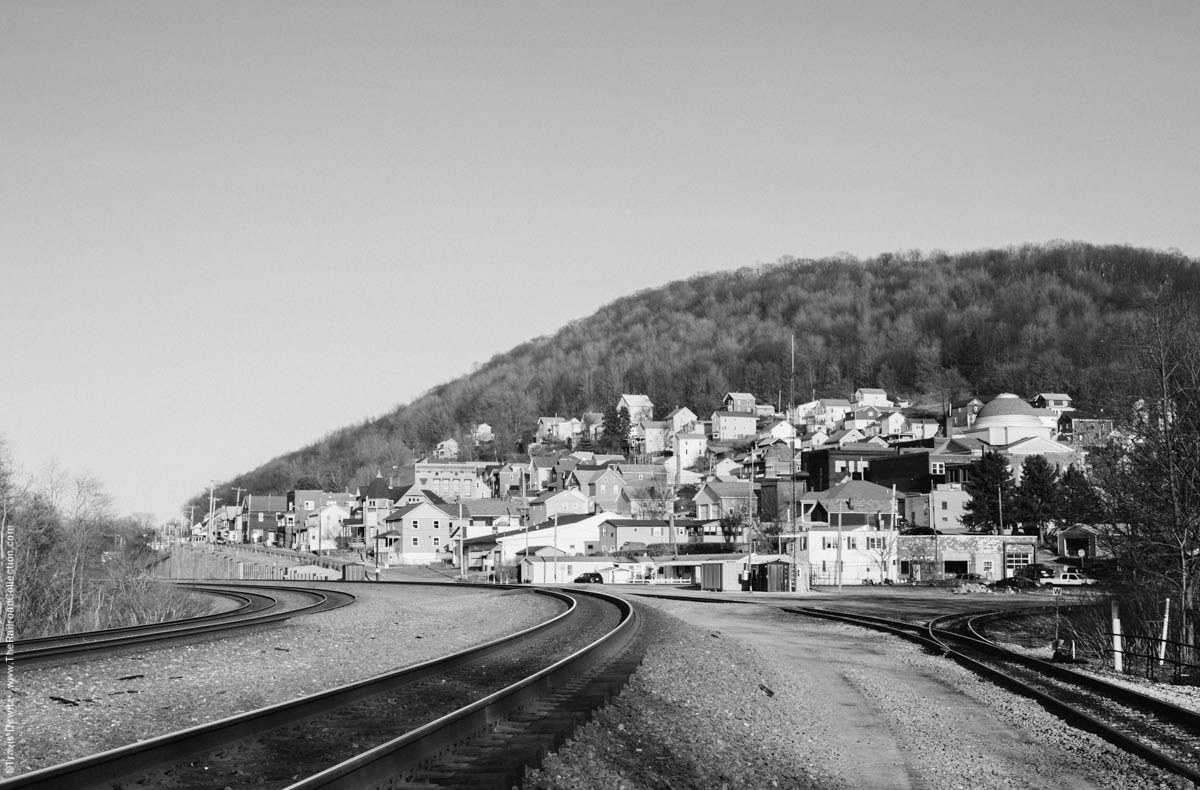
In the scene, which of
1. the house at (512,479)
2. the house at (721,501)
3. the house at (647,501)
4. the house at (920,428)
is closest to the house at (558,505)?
the house at (647,501)

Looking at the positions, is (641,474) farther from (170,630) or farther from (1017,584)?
(170,630)

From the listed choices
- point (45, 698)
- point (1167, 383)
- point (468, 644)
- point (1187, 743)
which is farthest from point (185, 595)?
point (1187, 743)

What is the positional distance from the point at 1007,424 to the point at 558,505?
64672 millimetres

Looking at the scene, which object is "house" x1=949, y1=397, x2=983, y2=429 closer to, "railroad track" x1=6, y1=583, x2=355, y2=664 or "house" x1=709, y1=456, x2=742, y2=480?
"house" x1=709, y1=456, x2=742, y2=480

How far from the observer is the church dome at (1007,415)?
498 feet

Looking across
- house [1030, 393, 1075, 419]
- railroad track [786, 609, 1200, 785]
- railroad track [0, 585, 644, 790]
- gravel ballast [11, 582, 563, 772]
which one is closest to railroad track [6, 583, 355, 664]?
gravel ballast [11, 582, 563, 772]

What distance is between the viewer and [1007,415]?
152250 mm

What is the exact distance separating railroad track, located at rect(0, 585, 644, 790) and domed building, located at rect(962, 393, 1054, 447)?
142 meters

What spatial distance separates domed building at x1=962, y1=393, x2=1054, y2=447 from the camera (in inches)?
5920

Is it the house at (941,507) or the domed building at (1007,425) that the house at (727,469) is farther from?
the house at (941,507)

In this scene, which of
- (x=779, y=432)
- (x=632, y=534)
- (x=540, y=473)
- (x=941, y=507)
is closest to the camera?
(x=632, y=534)

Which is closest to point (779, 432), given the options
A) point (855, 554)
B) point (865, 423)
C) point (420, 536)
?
point (865, 423)

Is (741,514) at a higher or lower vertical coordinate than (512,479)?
lower

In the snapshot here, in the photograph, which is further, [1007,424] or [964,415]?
[964,415]
